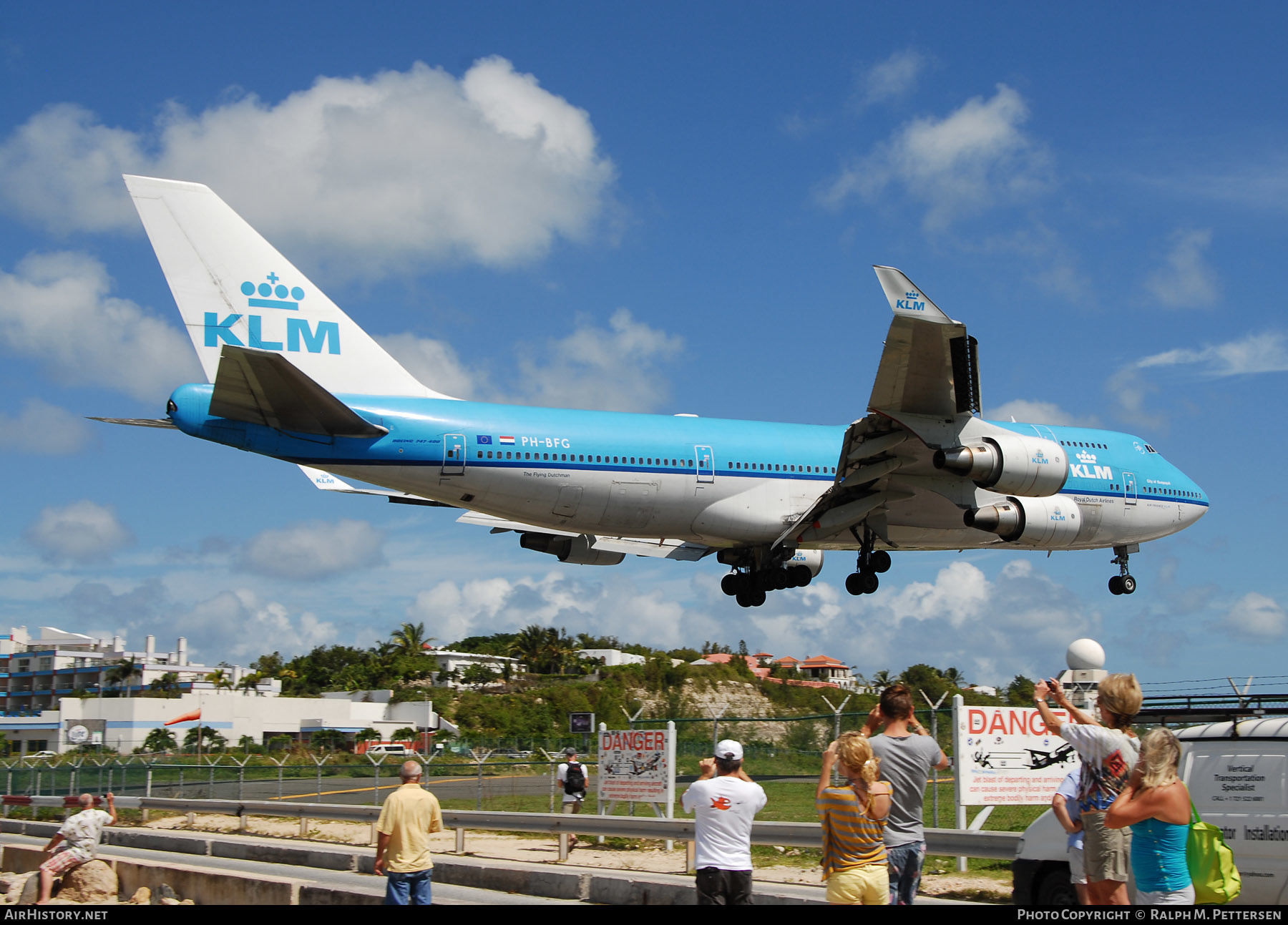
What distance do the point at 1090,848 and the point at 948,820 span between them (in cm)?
1154

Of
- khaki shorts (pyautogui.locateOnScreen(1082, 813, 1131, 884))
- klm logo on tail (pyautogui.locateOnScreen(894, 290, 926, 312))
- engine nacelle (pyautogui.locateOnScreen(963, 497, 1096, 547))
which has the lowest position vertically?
khaki shorts (pyautogui.locateOnScreen(1082, 813, 1131, 884))

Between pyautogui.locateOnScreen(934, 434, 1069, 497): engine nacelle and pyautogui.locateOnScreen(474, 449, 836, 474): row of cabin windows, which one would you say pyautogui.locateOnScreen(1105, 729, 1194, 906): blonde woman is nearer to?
pyautogui.locateOnScreen(934, 434, 1069, 497): engine nacelle

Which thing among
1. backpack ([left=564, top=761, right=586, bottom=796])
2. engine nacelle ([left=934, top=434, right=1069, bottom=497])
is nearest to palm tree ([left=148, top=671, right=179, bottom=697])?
backpack ([left=564, top=761, right=586, bottom=796])

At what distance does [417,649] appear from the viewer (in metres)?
104

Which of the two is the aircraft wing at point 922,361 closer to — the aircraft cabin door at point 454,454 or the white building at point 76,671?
the aircraft cabin door at point 454,454

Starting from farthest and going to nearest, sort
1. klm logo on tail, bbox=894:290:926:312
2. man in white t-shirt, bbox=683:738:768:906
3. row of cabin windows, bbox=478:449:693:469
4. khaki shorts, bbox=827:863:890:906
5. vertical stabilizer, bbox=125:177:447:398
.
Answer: row of cabin windows, bbox=478:449:693:469, vertical stabilizer, bbox=125:177:447:398, klm logo on tail, bbox=894:290:926:312, man in white t-shirt, bbox=683:738:768:906, khaki shorts, bbox=827:863:890:906

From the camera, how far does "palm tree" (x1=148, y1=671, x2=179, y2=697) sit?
315 feet

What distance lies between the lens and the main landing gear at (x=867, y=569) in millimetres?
22828

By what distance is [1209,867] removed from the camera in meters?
5.43

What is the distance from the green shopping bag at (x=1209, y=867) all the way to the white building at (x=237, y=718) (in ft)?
212

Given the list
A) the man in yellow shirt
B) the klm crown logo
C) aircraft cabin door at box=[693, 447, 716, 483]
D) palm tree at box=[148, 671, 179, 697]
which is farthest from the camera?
palm tree at box=[148, 671, 179, 697]

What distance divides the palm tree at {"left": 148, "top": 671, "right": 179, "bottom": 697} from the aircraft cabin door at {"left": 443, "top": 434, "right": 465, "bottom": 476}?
83.8m

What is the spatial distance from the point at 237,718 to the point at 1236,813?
7251 centimetres

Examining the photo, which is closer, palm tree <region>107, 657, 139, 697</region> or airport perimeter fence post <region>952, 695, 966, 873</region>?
airport perimeter fence post <region>952, 695, 966, 873</region>
